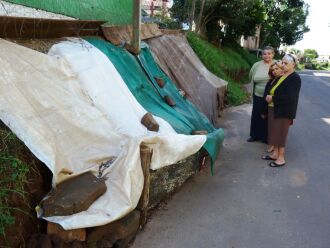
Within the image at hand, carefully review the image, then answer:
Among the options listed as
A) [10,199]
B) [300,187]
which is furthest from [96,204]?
[300,187]

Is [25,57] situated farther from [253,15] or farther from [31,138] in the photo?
[253,15]

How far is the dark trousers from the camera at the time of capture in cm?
672

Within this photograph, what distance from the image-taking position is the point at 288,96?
18.1ft

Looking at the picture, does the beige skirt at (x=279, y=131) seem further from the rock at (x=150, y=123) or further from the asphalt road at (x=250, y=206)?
the rock at (x=150, y=123)

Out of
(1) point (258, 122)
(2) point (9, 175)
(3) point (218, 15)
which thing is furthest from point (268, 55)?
(3) point (218, 15)

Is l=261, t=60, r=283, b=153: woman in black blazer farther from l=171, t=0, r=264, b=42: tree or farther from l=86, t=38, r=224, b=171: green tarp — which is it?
l=171, t=0, r=264, b=42: tree

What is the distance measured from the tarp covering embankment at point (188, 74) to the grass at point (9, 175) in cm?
360

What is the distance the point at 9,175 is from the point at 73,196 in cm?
54

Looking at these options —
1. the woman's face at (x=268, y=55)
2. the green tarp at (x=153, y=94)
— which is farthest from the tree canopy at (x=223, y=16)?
the green tarp at (x=153, y=94)

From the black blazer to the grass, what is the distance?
384 centimetres

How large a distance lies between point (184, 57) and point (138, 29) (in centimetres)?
206

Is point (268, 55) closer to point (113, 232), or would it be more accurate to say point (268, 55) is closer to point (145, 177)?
point (145, 177)

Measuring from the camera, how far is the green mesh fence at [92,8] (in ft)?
16.2

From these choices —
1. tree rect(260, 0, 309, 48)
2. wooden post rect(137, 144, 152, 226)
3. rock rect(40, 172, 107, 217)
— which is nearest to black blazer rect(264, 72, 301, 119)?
wooden post rect(137, 144, 152, 226)
